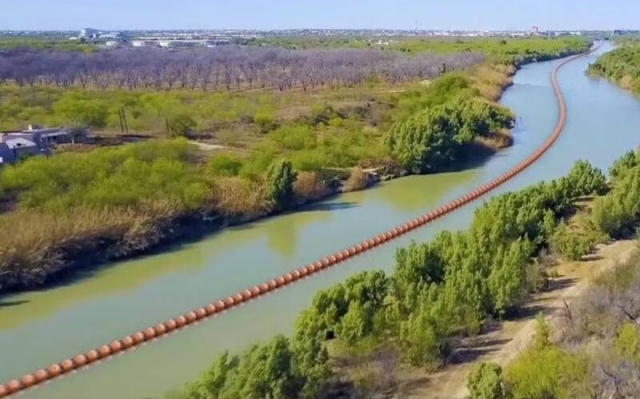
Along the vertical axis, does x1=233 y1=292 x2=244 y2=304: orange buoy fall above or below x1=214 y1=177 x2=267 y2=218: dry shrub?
below

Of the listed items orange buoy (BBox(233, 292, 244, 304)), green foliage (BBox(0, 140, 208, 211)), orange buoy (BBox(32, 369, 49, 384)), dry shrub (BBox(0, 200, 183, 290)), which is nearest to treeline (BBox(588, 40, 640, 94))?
green foliage (BBox(0, 140, 208, 211))

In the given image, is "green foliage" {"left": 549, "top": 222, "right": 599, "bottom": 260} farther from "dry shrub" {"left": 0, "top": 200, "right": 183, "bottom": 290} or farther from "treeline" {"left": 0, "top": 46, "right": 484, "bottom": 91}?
"treeline" {"left": 0, "top": 46, "right": 484, "bottom": 91}

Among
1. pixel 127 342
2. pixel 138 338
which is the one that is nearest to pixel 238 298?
pixel 138 338

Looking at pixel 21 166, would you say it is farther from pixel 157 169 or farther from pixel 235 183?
pixel 235 183

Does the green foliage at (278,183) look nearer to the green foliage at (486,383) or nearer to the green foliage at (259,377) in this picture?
the green foliage at (259,377)

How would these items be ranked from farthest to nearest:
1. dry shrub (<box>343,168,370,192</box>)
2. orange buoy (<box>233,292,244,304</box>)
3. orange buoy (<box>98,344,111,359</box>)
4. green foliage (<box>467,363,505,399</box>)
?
dry shrub (<box>343,168,370,192</box>) < orange buoy (<box>233,292,244,304</box>) < orange buoy (<box>98,344,111,359</box>) < green foliage (<box>467,363,505,399</box>)

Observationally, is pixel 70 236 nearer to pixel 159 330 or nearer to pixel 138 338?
pixel 159 330

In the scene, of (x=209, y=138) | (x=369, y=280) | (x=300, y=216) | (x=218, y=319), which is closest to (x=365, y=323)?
(x=369, y=280)
